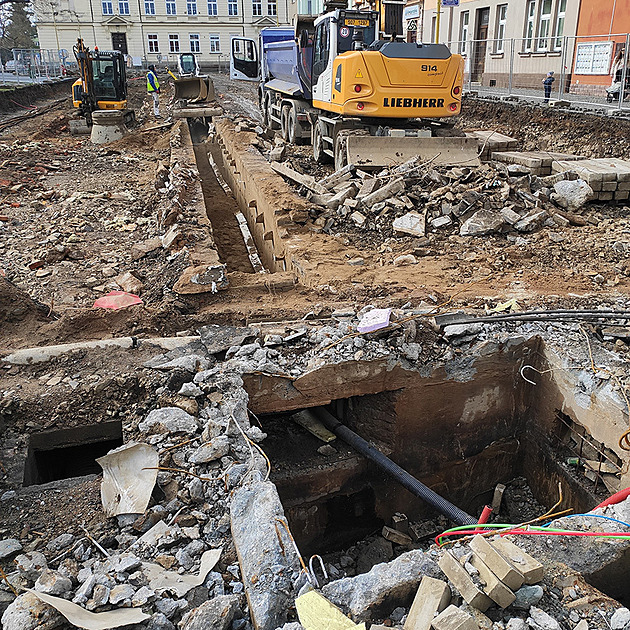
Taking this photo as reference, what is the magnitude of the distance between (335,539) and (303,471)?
0.87m

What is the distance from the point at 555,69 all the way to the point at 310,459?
638 inches

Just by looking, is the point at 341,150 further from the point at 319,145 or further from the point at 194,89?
the point at 194,89

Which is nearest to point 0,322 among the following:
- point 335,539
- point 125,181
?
point 335,539

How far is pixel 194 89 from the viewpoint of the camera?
22969mm

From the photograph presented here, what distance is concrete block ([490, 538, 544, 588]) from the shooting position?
2553 millimetres

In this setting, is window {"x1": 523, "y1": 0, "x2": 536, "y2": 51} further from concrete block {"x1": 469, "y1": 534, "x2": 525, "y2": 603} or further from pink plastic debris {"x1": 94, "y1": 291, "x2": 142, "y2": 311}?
concrete block {"x1": 469, "y1": 534, "x2": 525, "y2": 603}

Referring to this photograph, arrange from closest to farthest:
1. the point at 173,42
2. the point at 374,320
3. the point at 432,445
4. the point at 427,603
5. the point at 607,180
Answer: the point at 427,603, the point at 374,320, the point at 432,445, the point at 607,180, the point at 173,42

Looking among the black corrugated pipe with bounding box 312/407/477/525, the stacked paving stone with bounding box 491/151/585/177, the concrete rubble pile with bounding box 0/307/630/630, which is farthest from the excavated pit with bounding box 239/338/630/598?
the stacked paving stone with bounding box 491/151/585/177

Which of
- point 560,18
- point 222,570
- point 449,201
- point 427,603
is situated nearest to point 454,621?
point 427,603

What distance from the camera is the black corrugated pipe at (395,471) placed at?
4375mm

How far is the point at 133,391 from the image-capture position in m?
4.34

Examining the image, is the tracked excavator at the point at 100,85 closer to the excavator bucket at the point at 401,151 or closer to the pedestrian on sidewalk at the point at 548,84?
the excavator bucket at the point at 401,151

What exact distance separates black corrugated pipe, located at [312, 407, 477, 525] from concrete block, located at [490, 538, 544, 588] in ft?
5.25

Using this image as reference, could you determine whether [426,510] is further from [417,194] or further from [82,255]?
[82,255]
